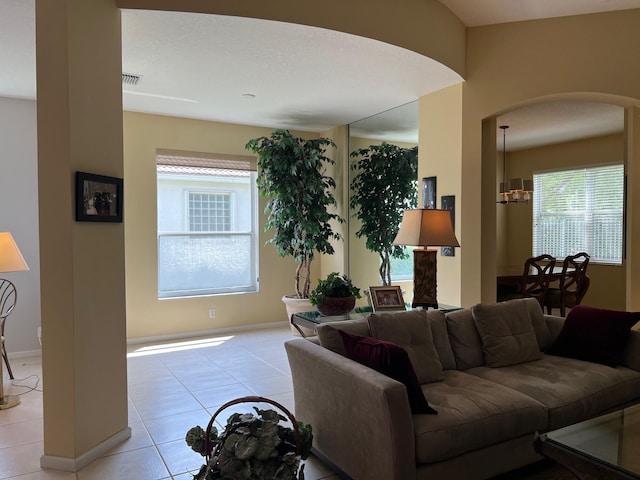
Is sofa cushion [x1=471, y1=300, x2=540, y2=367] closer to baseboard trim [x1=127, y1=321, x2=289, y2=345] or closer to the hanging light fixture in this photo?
baseboard trim [x1=127, y1=321, x2=289, y2=345]

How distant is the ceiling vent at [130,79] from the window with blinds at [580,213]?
251 inches

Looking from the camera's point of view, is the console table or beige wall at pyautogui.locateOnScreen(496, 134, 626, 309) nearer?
the console table

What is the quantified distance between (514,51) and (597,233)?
418 centimetres

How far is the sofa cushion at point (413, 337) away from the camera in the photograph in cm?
256

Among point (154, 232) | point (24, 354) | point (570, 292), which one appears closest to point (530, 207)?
point (570, 292)

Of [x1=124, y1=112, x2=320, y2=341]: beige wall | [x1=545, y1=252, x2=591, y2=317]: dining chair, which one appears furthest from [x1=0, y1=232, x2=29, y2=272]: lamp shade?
[x1=545, y1=252, x2=591, y2=317]: dining chair

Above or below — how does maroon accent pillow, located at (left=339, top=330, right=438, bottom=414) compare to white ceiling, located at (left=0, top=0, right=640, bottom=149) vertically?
below

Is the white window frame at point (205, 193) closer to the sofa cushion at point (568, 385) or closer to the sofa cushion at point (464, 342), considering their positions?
the sofa cushion at point (464, 342)

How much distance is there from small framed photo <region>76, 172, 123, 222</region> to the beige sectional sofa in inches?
54.4

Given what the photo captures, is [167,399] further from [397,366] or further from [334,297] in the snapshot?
[397,366]

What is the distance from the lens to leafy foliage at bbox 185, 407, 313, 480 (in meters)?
1.60

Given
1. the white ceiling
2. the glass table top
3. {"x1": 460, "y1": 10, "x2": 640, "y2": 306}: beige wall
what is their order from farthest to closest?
{"x1": 460, "y1": 10, "x2": 640, "y2": 306}: beige wall, the white ceiling, the glass table top

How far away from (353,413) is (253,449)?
666 millimetres

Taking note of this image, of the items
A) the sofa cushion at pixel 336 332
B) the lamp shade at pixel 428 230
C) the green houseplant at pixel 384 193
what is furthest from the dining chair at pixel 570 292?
the sofa cushion at pixel 336 332
